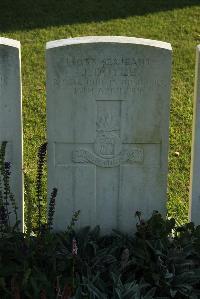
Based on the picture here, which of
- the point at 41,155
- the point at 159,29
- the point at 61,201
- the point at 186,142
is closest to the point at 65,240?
the point at 61,201

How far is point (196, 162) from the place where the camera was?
5059 millimetres

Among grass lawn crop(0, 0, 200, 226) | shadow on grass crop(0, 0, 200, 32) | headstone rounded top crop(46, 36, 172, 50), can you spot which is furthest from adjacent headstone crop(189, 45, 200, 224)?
shadow on grass crop(0, 0, 200, 32)

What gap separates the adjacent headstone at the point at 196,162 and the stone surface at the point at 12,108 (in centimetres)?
130

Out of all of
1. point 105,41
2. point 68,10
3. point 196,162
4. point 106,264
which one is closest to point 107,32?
point 68,10

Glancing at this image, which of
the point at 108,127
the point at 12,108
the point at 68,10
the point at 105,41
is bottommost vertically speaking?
the point at 108,127

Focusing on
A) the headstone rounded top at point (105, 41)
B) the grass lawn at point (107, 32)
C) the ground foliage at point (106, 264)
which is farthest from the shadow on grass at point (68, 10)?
the ground foliage at point (106, 264)

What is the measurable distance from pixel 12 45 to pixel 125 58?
2.66 ft

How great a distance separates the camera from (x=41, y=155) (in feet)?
15.4

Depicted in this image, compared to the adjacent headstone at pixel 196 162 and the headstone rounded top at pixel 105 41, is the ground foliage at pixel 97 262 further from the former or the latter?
the headstone rounded top at pixel 105 41

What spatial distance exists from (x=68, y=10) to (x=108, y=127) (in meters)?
6.52

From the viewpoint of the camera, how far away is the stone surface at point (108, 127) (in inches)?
186

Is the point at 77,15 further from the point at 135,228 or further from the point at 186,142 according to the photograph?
the point at 135,228

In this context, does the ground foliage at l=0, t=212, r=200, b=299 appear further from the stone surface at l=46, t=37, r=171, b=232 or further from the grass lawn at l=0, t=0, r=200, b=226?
the grass lawn at l=0, t=0, r=200, b=226

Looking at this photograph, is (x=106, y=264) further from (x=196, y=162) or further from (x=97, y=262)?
(x=196, y=162)
